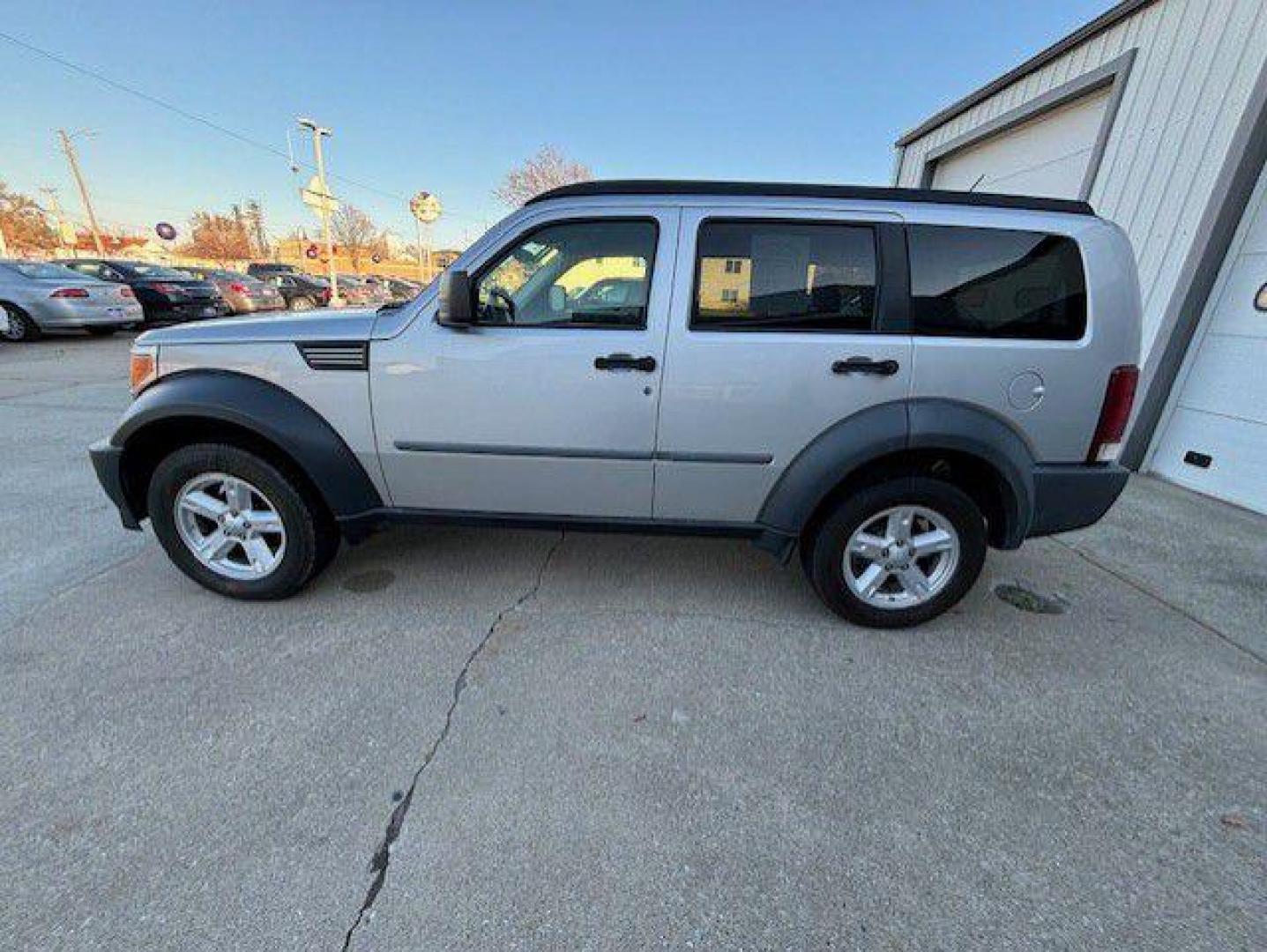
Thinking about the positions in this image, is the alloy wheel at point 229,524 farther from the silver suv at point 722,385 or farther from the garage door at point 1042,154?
the garage door at point 1042,154

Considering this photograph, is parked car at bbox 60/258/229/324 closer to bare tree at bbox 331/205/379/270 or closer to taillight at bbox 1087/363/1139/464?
taillight at bbox 1087/363/1139/464

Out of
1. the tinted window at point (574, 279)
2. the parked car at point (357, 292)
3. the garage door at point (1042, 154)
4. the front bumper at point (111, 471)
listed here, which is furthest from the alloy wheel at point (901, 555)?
the parked car at point (357, 292)

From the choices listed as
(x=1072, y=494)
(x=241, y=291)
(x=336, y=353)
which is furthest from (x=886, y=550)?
(x=241, y=291)

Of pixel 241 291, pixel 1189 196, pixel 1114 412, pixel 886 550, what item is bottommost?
pixel 886 550

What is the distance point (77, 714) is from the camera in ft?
7.14

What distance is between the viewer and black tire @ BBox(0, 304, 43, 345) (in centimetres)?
1007

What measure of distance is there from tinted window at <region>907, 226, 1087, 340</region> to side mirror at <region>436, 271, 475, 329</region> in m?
1.93

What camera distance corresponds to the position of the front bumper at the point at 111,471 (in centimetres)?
280

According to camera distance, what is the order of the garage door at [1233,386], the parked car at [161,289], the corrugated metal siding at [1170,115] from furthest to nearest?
the parked car at [161,289], the garage door at [1233,386], the corrugated metal siding at [1170,115]

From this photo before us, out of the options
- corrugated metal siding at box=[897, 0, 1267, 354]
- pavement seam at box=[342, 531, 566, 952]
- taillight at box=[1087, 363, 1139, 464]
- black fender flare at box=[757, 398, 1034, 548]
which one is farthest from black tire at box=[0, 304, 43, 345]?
corrugated metal siding at box=[897, 0, 1267, 354]

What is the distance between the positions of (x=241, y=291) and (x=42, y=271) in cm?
441

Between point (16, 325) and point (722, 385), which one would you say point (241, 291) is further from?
point (722, 385)

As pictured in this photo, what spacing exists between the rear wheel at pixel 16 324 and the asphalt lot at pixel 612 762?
10166 mm

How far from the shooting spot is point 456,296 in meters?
2.46
